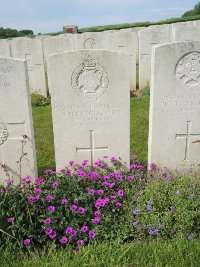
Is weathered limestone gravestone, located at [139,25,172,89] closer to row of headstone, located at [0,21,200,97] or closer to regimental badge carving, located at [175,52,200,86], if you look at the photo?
row of headstone, located at [0,21,200,97]

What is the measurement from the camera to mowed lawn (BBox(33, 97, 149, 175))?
201 inches

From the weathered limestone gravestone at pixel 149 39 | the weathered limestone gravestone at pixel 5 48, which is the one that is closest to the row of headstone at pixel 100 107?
the weathered limestone gravestone at pixel 149 39

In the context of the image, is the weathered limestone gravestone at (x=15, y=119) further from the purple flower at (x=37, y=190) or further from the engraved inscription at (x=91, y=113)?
the purple flower at (x=37, y=190)

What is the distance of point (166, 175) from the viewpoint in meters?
3.80

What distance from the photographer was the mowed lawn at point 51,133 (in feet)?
16.8

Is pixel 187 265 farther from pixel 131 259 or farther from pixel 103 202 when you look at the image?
pixel 103 202

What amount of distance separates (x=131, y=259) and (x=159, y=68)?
2.21m

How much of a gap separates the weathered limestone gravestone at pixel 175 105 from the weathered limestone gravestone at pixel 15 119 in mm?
1576

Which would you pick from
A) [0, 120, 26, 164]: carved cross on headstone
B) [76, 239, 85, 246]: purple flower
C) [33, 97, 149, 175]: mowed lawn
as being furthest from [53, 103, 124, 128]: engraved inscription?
[76, 239, 85, 246]: purple flower

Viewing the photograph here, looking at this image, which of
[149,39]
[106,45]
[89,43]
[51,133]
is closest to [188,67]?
[51,133]

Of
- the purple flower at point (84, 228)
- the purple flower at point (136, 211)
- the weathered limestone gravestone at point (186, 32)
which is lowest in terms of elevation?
the purple flower at point (84, 228)

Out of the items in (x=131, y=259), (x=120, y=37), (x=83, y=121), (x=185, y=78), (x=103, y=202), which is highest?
(x=120, y=37)

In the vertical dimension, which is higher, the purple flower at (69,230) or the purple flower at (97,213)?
the purple flower at (97,213)

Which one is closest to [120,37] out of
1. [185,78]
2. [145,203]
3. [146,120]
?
[146,120]
